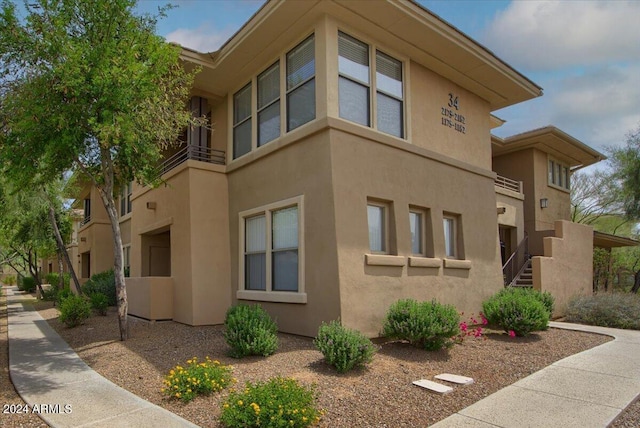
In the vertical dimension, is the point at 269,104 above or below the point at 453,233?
above

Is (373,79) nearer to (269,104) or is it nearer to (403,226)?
(269,104)

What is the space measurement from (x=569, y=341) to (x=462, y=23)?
302 inches

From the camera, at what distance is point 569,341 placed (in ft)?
31.7

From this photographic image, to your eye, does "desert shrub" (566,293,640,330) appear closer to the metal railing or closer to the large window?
the metal railing

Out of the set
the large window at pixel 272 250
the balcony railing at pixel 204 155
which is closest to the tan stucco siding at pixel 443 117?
the large window at pixel 272 250

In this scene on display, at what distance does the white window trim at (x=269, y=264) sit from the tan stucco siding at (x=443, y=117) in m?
3.39

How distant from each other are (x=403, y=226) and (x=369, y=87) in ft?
10.3

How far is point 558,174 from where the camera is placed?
66.2 ft

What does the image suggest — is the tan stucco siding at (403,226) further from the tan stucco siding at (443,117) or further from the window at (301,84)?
the window at (301,84)

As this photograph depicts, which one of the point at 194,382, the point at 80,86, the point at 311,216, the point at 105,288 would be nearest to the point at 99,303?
the point at 105,288

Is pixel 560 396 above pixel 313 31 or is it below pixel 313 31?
below

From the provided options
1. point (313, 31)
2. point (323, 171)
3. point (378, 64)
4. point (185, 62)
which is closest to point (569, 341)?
point (323, 171)

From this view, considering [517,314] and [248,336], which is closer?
[248,336]

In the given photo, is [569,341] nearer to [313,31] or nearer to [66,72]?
[313,31]
